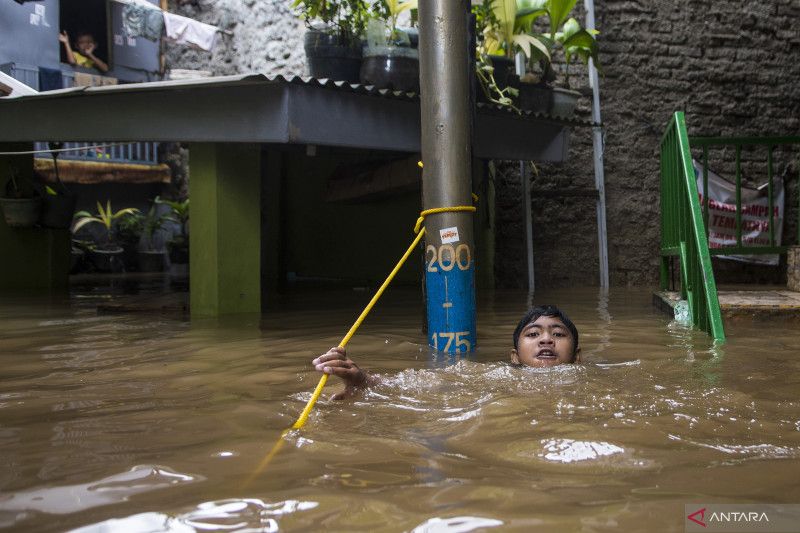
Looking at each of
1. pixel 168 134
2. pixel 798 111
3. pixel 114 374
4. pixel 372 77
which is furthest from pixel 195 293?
pixel 798 111

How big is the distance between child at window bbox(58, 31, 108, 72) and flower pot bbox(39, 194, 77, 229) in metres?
8.13

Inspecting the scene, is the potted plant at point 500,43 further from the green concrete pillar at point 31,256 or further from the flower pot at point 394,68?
the green concrete pillar at point 31,256

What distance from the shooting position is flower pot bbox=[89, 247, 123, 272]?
570 inches

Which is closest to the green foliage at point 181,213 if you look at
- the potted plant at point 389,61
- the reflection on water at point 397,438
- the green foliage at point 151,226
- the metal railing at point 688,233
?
the green foliage at point 151,226

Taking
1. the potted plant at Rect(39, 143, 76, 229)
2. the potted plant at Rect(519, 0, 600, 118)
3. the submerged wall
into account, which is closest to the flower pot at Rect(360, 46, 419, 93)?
the potted plant at Rect(519, 0, 600, 118)

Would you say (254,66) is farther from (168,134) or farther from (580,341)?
(580,341)

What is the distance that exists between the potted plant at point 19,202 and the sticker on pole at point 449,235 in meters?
6.99

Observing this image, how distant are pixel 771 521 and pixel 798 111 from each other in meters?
10.1

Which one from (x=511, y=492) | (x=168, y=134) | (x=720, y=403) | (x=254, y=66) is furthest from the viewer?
(x=254, y=66)

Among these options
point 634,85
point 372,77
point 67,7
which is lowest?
point 372,77

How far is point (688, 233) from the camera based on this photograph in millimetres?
5547

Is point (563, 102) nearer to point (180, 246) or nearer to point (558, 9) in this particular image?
point (558, 9)

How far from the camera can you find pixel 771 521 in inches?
68.2

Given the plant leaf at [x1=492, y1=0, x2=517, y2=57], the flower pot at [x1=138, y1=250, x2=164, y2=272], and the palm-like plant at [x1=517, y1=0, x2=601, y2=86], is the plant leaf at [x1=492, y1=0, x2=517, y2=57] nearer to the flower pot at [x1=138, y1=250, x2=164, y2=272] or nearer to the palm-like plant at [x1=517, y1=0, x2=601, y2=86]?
the palm-like plant at [x1=517, y1=0, x2=601, y2=86]
